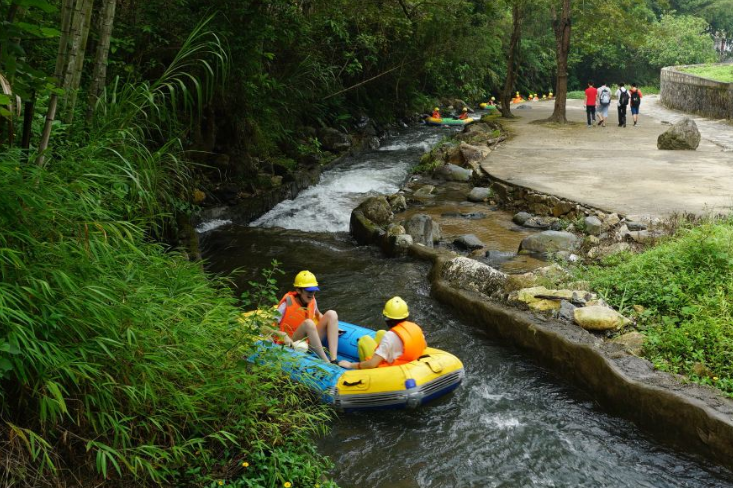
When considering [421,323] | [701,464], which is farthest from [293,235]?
[701,464]

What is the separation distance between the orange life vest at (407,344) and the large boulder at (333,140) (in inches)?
527

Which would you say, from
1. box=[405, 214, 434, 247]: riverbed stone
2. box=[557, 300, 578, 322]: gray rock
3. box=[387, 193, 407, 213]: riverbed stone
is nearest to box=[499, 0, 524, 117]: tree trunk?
box=[387, 193, 407, 213]: riverbed stone

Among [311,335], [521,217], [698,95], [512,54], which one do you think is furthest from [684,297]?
[698,95]

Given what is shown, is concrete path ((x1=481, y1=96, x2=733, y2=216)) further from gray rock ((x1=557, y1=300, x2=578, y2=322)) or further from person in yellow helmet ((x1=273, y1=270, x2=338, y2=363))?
person in yellow helmet ((x1=273, y1=270, x2=338, y2=363))

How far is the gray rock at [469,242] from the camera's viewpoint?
9.82 metres

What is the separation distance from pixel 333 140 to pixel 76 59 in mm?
13965

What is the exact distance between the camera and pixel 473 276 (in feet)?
26.2

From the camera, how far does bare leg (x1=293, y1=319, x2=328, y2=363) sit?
600cm

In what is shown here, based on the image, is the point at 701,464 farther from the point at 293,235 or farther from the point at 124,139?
the point at 293,235

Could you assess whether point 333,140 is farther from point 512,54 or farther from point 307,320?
point 307,320

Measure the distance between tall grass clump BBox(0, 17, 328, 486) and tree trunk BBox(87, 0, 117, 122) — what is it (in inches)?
50.5

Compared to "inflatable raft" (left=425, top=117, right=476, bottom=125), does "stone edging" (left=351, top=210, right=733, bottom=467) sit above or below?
above

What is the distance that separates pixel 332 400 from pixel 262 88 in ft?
25.9

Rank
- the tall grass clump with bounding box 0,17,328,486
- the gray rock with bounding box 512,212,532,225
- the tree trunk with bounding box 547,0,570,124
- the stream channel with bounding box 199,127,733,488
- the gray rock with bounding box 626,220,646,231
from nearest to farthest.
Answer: the tall grass clump with bounding box 0,17,328,486 → the stream channel with bounding box 199,127,733,488 → the gray rock with bounding box 626,220,646,231 → the gray rock with bounding box 512,212,532,225 → the tree trunk with bounding box 547,0,570,124
